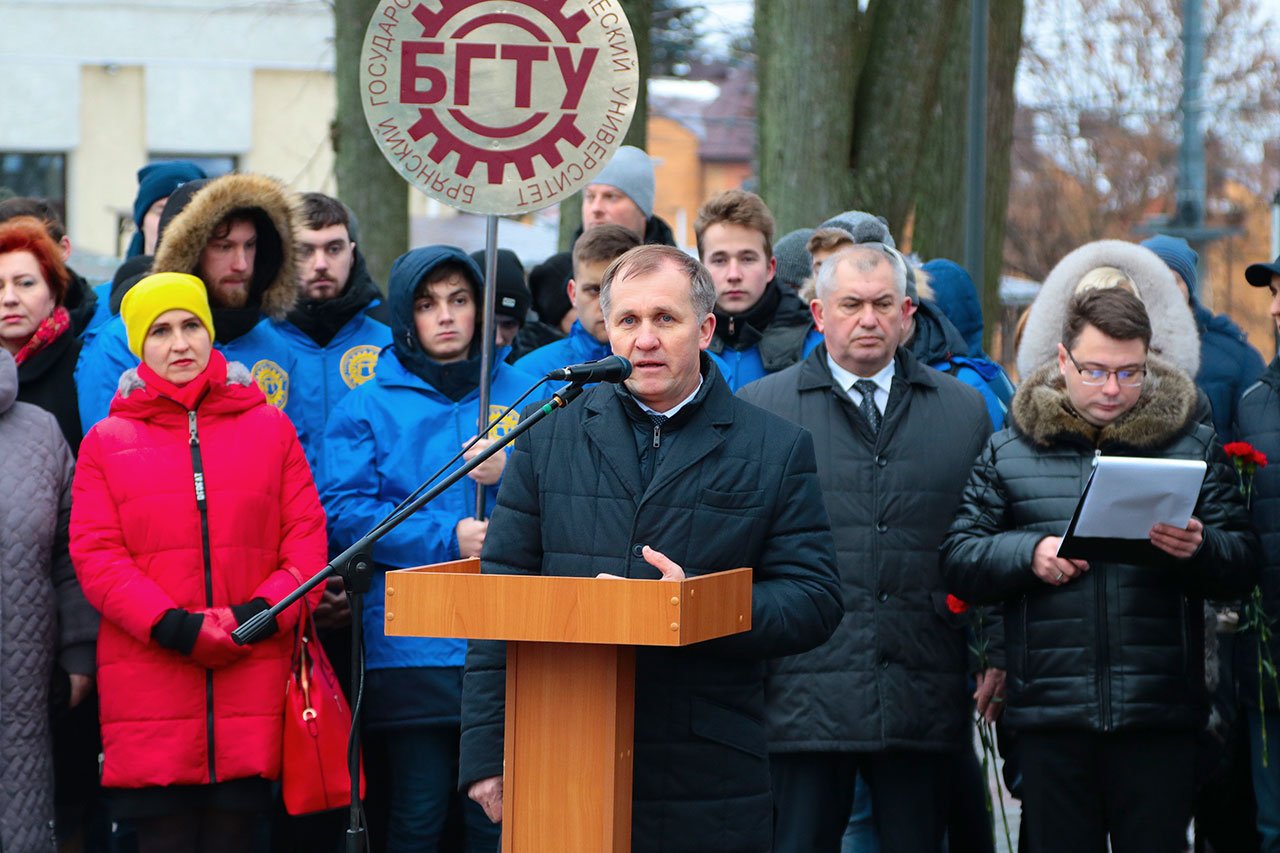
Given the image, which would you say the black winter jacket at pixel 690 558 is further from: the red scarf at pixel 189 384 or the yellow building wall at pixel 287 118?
the yellow building wall at pixel 287 118

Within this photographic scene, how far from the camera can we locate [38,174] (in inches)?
1151

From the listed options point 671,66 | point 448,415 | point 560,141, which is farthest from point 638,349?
point 671,66

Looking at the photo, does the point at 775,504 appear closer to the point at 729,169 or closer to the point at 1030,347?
the point at 1030,347

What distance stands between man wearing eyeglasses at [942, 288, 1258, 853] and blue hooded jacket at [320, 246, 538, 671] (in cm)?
171

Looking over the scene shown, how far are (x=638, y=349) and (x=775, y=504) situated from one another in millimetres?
511

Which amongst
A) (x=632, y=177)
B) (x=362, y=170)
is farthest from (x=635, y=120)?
(x=632, y=177)

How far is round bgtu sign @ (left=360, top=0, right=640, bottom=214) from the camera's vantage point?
5988 millimetres

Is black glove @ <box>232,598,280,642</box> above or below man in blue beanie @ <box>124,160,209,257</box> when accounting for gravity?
below

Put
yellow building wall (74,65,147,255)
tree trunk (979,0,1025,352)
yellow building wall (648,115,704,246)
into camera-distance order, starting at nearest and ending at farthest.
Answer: tree trunk (979,0,1025,352) → yellow building wall (74,65,147,255) → yellow building wall (648,115,704,246)

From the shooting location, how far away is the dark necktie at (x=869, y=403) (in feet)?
20.4

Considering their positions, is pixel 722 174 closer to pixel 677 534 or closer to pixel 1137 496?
pixel 1137 496

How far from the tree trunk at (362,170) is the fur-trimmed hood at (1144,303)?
20.0 feet

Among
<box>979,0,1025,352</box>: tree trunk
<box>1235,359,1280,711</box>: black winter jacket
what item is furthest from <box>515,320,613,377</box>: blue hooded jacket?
<box>979,0,1025,352</box>: tree trunk

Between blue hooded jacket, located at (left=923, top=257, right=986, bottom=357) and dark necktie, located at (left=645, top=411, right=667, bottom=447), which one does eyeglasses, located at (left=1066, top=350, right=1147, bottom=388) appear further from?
blue hooded jacket, located at (left=923, top=257, right=986, bottom=357)
